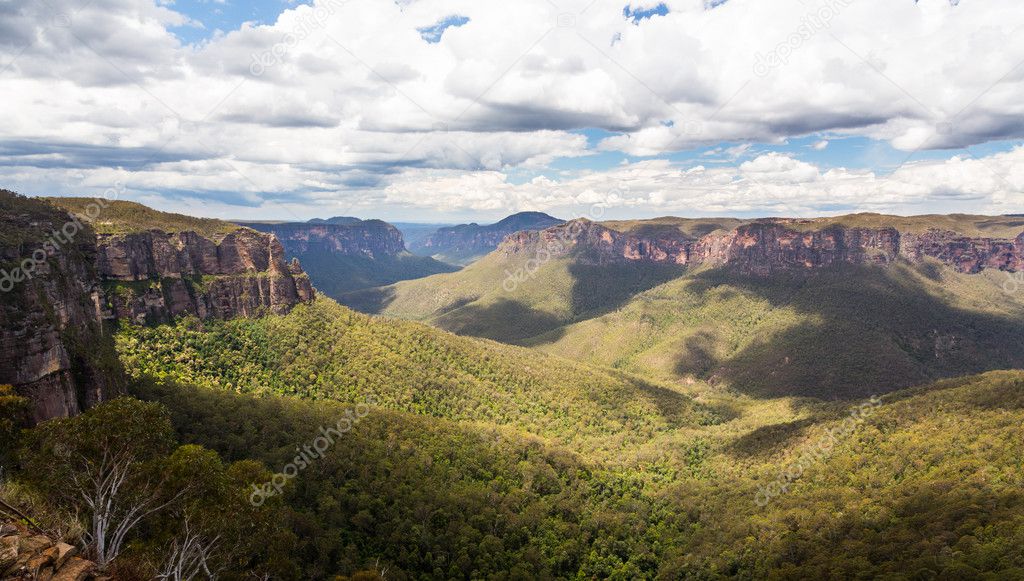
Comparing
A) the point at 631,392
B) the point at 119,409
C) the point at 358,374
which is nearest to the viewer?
the point at 119,409

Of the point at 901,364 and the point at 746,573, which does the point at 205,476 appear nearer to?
the point at 746,573

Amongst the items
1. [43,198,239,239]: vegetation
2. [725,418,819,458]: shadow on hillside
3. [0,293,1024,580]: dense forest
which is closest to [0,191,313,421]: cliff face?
[43,198,239,239]: vegetation

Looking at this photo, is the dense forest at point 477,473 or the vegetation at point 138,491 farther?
the dense forest at point 477,473

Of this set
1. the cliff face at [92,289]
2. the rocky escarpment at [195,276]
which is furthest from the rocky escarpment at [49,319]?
the rocky escarpment at [195,276]

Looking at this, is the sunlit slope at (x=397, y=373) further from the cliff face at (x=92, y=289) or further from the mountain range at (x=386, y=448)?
the cliff face at (x=92, y=289)

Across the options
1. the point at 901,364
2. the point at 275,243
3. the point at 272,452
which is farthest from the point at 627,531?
the point at 901,364

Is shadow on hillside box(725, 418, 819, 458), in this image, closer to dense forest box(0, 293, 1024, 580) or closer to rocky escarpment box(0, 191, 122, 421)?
dense forest box(0, 293, 1024, 580)
